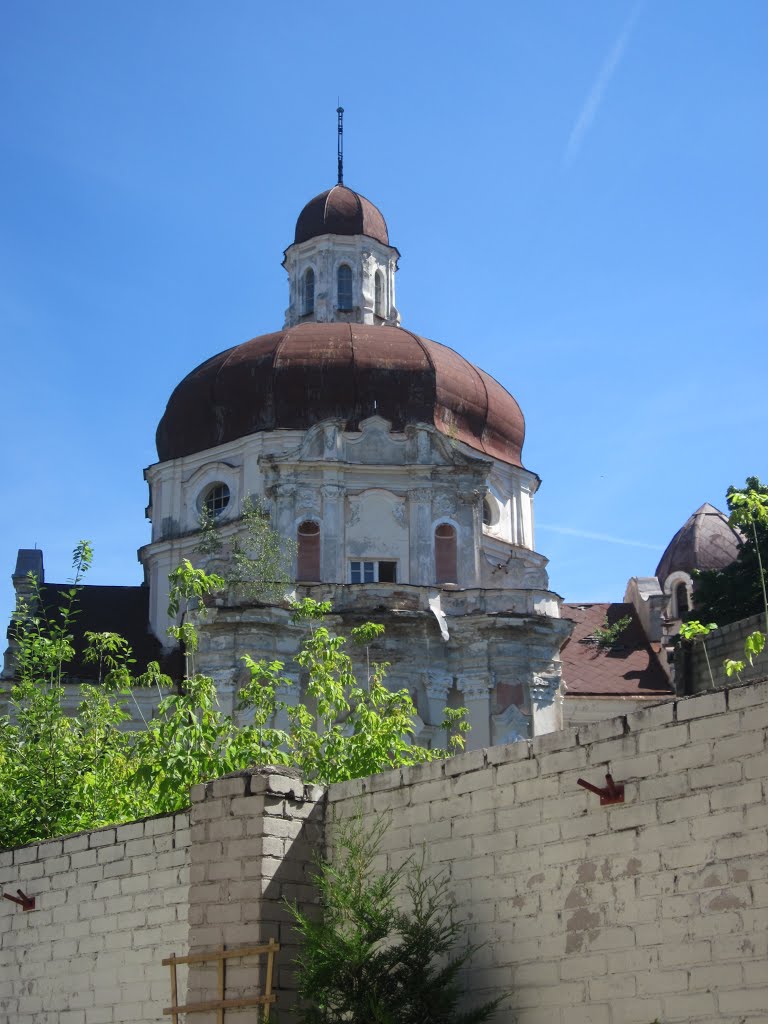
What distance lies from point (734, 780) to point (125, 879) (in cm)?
550

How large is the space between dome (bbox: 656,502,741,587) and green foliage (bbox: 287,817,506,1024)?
37085 mm

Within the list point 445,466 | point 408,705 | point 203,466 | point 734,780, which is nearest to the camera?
point 734,780

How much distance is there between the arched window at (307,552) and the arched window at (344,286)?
9842 millimetres

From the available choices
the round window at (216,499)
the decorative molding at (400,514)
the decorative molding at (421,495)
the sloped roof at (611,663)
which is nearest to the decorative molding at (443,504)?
the decorative molding at (421,495)

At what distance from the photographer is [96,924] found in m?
12.9

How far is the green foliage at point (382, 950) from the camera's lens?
33.6ft

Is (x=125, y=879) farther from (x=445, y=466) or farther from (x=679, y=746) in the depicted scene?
(x=445, y=466)

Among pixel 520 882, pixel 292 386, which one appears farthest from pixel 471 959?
pixel 292 386

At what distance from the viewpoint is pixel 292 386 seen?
119 feet

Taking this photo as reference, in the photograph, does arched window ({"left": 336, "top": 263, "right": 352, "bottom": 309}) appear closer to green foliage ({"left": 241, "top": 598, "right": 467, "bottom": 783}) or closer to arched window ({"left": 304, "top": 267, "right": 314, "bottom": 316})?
arched window ({"left": 304, "top": 267, "right": 314, "bottom": 316})

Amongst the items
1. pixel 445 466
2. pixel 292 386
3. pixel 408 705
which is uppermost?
pixel 292 386

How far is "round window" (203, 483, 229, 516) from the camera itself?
36188 mm

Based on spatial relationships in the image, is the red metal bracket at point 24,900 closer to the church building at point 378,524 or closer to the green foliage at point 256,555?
the church building at point 378,524

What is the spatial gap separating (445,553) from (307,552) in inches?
117
